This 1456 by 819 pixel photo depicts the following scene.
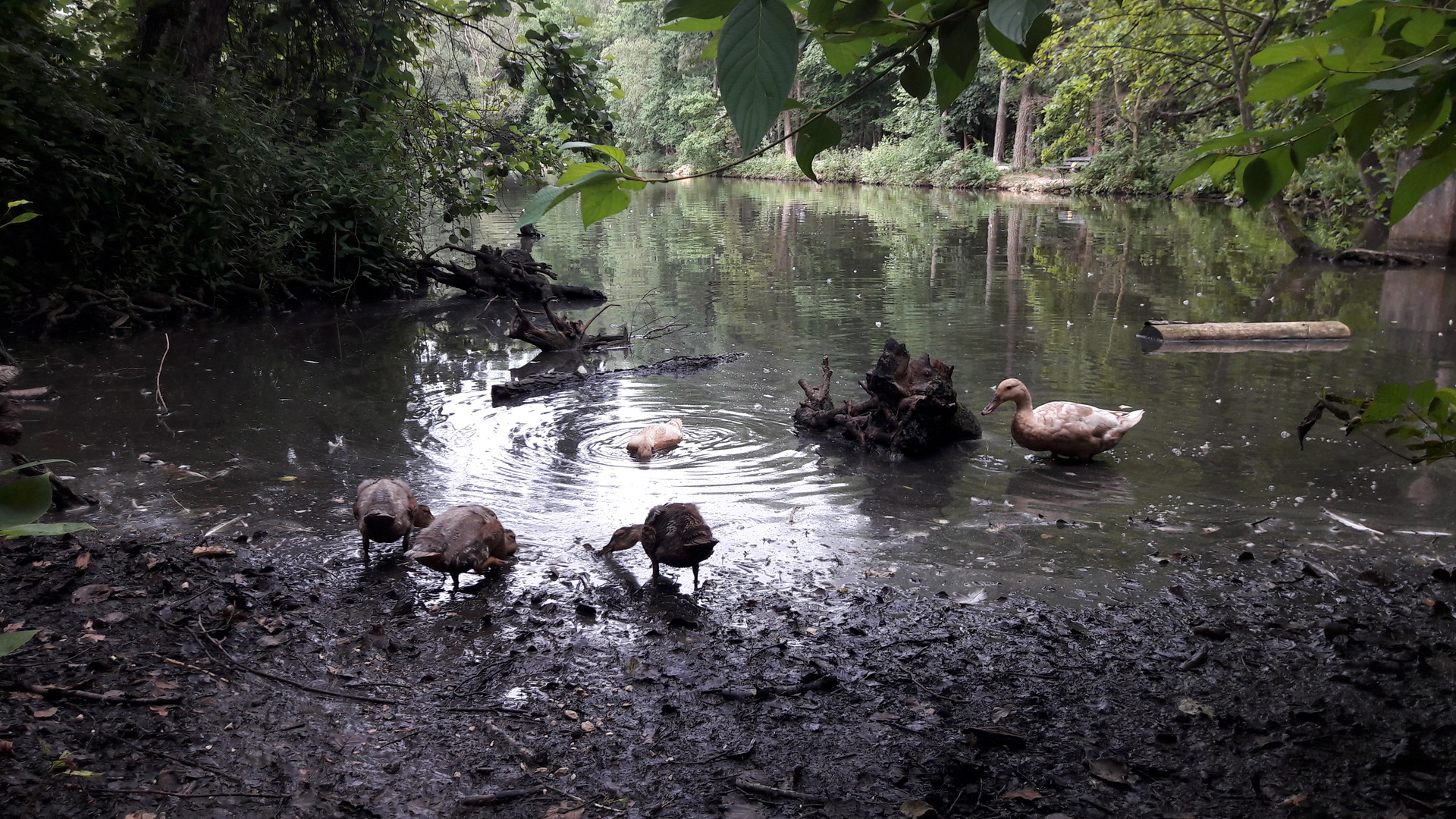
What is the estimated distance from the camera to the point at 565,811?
262 centimetres

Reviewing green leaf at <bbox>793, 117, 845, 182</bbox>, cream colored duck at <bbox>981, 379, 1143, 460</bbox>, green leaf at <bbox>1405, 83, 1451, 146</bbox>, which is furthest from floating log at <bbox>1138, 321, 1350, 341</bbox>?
green leaf at <bbox>793, 117, 845, 182</bbox>

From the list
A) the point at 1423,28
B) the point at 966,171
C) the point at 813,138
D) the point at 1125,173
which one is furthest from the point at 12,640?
the point at 966,171

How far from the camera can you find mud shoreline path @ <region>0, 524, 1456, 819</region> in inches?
104

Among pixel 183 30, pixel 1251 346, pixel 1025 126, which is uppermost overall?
pixel 1025 126

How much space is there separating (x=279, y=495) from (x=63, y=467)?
149cm

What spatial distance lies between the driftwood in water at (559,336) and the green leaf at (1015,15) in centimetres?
944

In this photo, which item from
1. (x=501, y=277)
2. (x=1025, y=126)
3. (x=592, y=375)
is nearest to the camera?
(x=592, y=375)

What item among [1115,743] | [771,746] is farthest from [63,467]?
[1115,743]

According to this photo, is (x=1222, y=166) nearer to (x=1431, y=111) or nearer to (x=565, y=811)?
(x=1431, y=111)

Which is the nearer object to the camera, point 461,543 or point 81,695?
point 81,695

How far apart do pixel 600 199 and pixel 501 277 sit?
1300 centimetres

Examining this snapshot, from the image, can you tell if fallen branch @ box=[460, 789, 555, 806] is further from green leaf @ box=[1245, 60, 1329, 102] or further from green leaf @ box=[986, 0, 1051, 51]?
green leaf @ box=[1245, 60, 1329, 102]

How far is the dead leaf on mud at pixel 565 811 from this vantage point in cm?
259

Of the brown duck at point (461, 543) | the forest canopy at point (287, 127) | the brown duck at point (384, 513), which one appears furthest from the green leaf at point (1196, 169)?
the forest canopy at point (287, 127)
